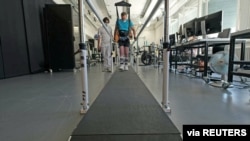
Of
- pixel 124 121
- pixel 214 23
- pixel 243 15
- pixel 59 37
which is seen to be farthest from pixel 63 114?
pixel 243 15

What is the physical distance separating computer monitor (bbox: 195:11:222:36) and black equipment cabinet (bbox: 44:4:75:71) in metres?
3.34

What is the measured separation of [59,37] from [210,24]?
3881mm

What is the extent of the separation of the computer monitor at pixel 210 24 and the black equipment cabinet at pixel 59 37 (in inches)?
131

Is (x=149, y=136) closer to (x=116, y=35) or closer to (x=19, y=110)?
(x=19, y=110)

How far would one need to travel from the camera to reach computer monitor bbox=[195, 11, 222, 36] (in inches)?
113

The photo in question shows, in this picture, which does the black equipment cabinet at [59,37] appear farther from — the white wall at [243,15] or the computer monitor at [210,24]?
the white wall at [243,15]

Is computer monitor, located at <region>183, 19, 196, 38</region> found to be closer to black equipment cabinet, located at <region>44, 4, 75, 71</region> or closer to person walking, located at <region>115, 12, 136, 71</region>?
person walking, located at <region>115, 12, 136, 71</region>

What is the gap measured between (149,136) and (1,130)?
85 centimetres

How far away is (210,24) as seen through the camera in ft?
10.0

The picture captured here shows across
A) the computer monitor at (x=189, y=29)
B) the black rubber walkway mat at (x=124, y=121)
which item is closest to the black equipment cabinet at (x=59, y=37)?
the computer monitor at (x=189, y=29)

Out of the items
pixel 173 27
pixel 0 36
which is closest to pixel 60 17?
pixel 0 36

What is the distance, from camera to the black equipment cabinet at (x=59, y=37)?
4.95m

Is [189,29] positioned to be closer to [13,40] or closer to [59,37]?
[59,37]

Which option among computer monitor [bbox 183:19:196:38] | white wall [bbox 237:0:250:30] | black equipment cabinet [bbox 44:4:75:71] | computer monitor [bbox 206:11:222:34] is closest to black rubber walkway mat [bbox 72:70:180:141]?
computer monitor [bbox 206:11:222:34]
